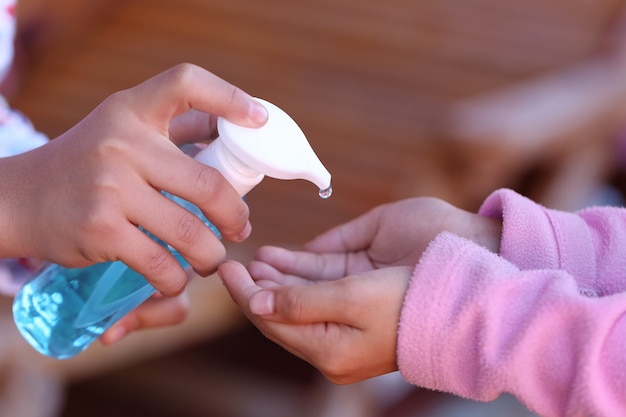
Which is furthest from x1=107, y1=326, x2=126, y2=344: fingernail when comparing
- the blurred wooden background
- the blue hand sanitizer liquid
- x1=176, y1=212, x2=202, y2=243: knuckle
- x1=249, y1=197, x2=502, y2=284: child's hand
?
the blurred wooden background

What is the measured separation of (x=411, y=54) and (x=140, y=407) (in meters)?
1.28

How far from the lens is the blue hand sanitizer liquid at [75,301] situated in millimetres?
841

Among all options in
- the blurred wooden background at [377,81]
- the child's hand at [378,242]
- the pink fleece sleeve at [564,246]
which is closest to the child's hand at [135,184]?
the child's hand at [378,242]

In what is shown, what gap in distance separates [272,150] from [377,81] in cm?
184

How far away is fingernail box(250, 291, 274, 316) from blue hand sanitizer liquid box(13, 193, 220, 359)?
0.09 meters

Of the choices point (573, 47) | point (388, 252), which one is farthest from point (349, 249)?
point (573, 47)

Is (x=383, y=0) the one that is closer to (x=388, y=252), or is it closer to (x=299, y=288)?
(x=388, y=252)

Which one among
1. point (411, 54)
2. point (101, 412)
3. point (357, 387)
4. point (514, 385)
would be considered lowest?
point (101, 412)

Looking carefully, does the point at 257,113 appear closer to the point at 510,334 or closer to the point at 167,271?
the point at 167,271

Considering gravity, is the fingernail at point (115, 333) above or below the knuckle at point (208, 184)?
below

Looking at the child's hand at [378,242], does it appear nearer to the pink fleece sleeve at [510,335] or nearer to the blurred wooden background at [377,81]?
the pink fleece sleeve at [510,335]

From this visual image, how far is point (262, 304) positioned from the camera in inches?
29.8

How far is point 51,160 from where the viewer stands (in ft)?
2.48

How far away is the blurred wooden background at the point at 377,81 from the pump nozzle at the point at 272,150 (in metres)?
1.15
